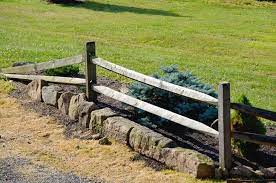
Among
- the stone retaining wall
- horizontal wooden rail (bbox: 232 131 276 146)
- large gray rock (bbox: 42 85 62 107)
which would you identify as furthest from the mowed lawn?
horizontal wooden rail (bbox: 232 131 276 146)

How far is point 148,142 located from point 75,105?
249 cm

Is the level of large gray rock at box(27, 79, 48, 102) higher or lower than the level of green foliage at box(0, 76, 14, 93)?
higher

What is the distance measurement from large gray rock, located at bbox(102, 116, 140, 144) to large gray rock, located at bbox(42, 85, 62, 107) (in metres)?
2.04

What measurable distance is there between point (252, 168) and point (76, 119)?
12.6 feet

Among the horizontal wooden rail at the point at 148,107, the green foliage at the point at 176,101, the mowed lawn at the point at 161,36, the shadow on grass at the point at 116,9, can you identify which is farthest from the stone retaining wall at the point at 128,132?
the shadow on grass at the point at 116,9

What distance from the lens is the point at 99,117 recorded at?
10.4 metres

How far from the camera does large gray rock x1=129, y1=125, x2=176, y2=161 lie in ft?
29.8

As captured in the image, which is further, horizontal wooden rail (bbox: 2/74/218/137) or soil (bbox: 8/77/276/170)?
soil (bbox: 8/77/276/170)

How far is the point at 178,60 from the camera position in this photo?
2002 cm

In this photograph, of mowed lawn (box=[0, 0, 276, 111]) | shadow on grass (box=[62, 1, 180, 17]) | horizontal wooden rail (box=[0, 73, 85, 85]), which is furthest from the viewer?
shadow on grass (box=[62, 1, 180, 17])

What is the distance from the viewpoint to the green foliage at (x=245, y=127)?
9070 millimetres

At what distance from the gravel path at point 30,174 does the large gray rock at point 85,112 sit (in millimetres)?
1744

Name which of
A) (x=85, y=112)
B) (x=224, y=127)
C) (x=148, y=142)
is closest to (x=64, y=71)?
(x=85, y=112)

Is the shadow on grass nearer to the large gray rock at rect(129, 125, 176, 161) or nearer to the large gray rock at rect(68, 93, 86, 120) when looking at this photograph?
the large gray rock at rect(68, 93, 86, 120)
